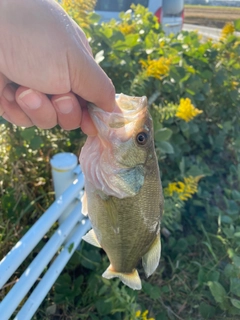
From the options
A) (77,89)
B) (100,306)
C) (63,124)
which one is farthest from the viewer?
(100,306)

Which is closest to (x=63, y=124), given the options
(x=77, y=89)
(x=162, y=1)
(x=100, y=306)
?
(x=77, y=89)

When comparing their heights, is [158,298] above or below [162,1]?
below

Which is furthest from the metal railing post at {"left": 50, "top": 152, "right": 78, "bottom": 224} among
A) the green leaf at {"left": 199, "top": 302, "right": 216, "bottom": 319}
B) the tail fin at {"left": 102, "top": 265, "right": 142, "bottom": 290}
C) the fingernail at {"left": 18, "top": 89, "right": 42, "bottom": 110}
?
the green leaf at {"left": 199, "top": 302, "right": 216, "bottom": 319}

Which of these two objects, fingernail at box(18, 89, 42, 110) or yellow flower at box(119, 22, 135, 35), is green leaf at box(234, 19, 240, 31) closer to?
yellow flower at box(119, 22, 135, 35)

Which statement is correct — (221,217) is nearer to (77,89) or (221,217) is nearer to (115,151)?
(115,151)

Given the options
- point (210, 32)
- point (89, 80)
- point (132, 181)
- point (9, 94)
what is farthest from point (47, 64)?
point (210, 32)

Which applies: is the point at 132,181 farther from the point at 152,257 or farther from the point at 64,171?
the point at 64,171
